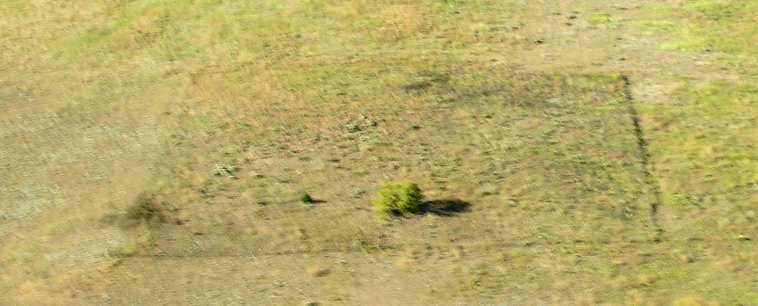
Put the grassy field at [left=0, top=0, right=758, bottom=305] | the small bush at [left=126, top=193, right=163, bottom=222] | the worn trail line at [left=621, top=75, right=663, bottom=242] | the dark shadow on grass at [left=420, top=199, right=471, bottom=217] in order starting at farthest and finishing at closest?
the small bush at [left=126, top=193, right=163, bottom=222] < the dark shadow on grass at [left=420, top=199, right=471, bottom=217] < the worn trail line at [left=621, top=75, right=663, bottom=242] < the grassy field at [left=0, top=0, right=758, bottom=305]

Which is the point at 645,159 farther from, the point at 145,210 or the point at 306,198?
the point at 145,210

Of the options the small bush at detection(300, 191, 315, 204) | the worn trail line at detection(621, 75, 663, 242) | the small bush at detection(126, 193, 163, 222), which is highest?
the small bush at detection(126, 193, 163, 222)

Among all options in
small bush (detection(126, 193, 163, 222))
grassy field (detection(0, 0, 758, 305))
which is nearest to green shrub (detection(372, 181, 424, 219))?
grassy field (detection(0, 0, 758, 305))

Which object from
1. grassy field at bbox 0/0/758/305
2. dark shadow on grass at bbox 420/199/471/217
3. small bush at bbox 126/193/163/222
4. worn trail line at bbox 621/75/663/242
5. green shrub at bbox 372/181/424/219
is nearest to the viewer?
grassy field at bbox 0/0/758/305

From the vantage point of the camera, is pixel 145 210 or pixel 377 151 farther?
pixel 377 151

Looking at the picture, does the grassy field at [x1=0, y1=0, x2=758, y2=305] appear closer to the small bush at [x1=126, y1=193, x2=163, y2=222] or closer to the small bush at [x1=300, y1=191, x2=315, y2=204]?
the small bush at [x1=126, y1=193, x2=163, y2=222]

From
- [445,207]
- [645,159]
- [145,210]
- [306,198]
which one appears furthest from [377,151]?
[645,159]
